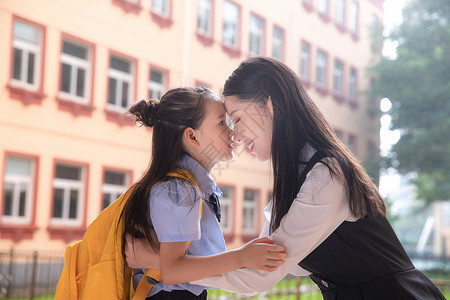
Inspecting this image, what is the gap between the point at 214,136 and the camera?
1.27 metres

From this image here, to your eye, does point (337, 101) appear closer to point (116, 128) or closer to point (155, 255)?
point (116, 128)

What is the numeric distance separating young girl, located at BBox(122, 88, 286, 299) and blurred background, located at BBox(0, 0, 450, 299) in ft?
0.51

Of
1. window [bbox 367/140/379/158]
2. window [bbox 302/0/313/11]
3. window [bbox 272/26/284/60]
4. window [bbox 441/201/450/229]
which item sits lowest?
window [bbox 441/201/450/229]

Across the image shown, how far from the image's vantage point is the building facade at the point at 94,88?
5254 millimetres

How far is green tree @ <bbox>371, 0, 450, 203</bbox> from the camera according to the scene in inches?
411

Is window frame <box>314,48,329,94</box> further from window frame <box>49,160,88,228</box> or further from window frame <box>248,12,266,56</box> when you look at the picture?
window frame <box>49,160,88,228</box>

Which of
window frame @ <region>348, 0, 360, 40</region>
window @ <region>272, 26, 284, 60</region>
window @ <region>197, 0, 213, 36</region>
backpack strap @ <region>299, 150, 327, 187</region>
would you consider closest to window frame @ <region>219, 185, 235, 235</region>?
window @ <region>197, 0, 213, 36</region>

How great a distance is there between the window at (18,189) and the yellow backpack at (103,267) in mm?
4211

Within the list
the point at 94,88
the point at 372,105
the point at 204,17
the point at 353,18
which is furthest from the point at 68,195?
the point at 372,105

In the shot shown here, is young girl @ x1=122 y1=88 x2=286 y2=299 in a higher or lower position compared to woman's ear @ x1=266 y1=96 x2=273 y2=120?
lower

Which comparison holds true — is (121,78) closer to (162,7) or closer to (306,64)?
(162,7)

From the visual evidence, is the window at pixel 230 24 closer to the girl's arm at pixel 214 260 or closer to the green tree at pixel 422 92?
the green tree at pixel 422 92

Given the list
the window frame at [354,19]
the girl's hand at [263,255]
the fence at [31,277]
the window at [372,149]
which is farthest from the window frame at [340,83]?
the girl's hand at [263,255]

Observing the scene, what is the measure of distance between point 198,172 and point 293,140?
0.23 meters
